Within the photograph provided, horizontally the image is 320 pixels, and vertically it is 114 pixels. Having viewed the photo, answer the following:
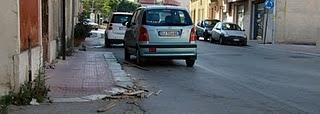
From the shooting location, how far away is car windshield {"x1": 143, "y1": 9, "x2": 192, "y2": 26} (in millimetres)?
14969

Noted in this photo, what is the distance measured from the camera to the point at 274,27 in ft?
114

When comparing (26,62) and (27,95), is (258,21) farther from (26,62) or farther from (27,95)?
(27,95)

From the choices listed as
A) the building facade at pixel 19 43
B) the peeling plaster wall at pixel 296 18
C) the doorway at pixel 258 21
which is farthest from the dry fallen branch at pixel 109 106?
the doorway at pixel 258 21

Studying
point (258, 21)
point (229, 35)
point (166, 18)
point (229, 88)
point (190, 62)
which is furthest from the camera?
point (258, 21)

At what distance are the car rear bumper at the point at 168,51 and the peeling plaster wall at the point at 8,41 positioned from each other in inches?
256

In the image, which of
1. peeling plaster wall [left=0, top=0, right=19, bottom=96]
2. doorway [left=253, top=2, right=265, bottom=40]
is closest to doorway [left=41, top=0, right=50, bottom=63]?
peeling plaster wall [left=0, top=0, right=19, bottom=96]

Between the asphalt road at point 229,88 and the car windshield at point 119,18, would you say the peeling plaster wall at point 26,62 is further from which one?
the car windshield at point 119,18

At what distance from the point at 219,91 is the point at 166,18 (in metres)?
5.29

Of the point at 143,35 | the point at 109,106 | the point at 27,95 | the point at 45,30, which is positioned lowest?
the point at 109,106

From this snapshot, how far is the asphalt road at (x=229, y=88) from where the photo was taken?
27.1ft

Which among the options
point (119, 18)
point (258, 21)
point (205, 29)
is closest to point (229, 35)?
point (205, 29)

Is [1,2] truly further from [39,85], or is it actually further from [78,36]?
[78,36]

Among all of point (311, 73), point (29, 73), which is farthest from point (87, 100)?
point (311, 73)

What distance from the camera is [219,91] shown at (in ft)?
33.3
